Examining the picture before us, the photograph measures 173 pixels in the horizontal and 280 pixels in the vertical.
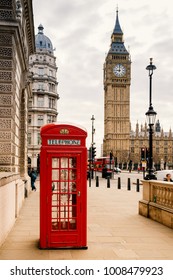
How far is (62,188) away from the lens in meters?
6.86

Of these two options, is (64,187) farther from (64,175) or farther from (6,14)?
(6,14)

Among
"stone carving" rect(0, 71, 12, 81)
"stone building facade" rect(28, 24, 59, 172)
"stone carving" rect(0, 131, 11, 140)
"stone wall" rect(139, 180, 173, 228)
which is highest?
"stone building facade" rect(28, 24, 59, 172)

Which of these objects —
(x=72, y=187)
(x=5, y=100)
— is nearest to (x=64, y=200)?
(x=72, y=187)

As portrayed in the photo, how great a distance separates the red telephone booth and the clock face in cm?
12039

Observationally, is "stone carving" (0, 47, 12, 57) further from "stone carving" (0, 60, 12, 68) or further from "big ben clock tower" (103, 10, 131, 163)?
"big ben clock tower" (103, 10, 131, 163)

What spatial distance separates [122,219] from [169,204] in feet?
5.61

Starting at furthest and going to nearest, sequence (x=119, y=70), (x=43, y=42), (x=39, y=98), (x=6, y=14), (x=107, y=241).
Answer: (x=119, y=70)
(x=43, y=42)
(x=39, y=98)
(x=6, y=14)
(x=107, y=241)

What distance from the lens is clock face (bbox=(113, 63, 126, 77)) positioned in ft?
411

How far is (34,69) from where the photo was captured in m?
62.8

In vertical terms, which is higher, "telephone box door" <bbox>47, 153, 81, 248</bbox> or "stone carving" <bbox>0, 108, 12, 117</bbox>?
"stone carving" <bbox>0, 108, 12, 117</bbox>

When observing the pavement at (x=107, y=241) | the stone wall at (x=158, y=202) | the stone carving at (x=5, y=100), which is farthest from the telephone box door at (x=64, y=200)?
the stone carving at (x=5, y=100)

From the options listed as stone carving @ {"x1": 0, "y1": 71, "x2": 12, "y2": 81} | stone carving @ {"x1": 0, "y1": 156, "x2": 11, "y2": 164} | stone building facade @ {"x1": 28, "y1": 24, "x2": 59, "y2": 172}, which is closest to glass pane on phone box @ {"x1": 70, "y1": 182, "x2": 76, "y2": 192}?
stone carving @ {"x1": 0, "y1": 156, "x2": 11, "y2": 164}

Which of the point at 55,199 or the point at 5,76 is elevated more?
the point at 5,76

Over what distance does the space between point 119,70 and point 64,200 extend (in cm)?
12149
